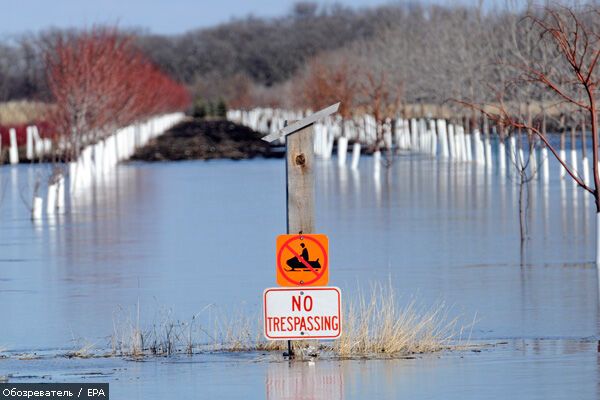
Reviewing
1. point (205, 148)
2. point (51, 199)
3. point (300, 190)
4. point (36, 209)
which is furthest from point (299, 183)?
point (205, 148)

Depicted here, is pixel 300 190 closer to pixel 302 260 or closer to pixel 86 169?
pixel 302 260

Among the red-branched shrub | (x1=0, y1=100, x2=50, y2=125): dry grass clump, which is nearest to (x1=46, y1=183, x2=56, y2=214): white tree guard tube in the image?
the red-branched shrub

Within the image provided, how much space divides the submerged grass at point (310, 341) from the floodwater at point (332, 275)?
29 cm

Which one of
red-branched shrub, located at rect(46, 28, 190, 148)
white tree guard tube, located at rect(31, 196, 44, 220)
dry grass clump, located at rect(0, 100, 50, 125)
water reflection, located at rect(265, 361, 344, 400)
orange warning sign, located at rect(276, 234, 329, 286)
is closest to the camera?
water reflection, located at rect(265, 361, 344, 400)

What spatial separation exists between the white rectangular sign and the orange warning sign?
0.11 meters

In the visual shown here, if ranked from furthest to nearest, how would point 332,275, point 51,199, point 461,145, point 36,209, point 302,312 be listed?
point 461,145 < point 51,199 < point 36,209 < point 332,275 < point 302,312

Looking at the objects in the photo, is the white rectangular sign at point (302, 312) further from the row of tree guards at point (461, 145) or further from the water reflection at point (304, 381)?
the row of tree guards at point (461, 145)

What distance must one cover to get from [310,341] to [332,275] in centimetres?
653

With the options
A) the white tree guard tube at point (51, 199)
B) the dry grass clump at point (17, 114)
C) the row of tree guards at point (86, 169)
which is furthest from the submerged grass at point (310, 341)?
the dry grass clump at point (17, 114)

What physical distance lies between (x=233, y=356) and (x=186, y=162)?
42148mm

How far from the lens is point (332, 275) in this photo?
58.6ft

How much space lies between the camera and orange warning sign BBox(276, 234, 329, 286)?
10891 millimetres

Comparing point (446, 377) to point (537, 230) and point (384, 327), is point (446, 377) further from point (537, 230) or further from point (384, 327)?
point (537, 230)

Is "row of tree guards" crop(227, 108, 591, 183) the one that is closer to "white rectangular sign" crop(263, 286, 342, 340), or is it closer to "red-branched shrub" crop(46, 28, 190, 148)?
"red-branched shrub" crop(46, 28, 190, 148)
